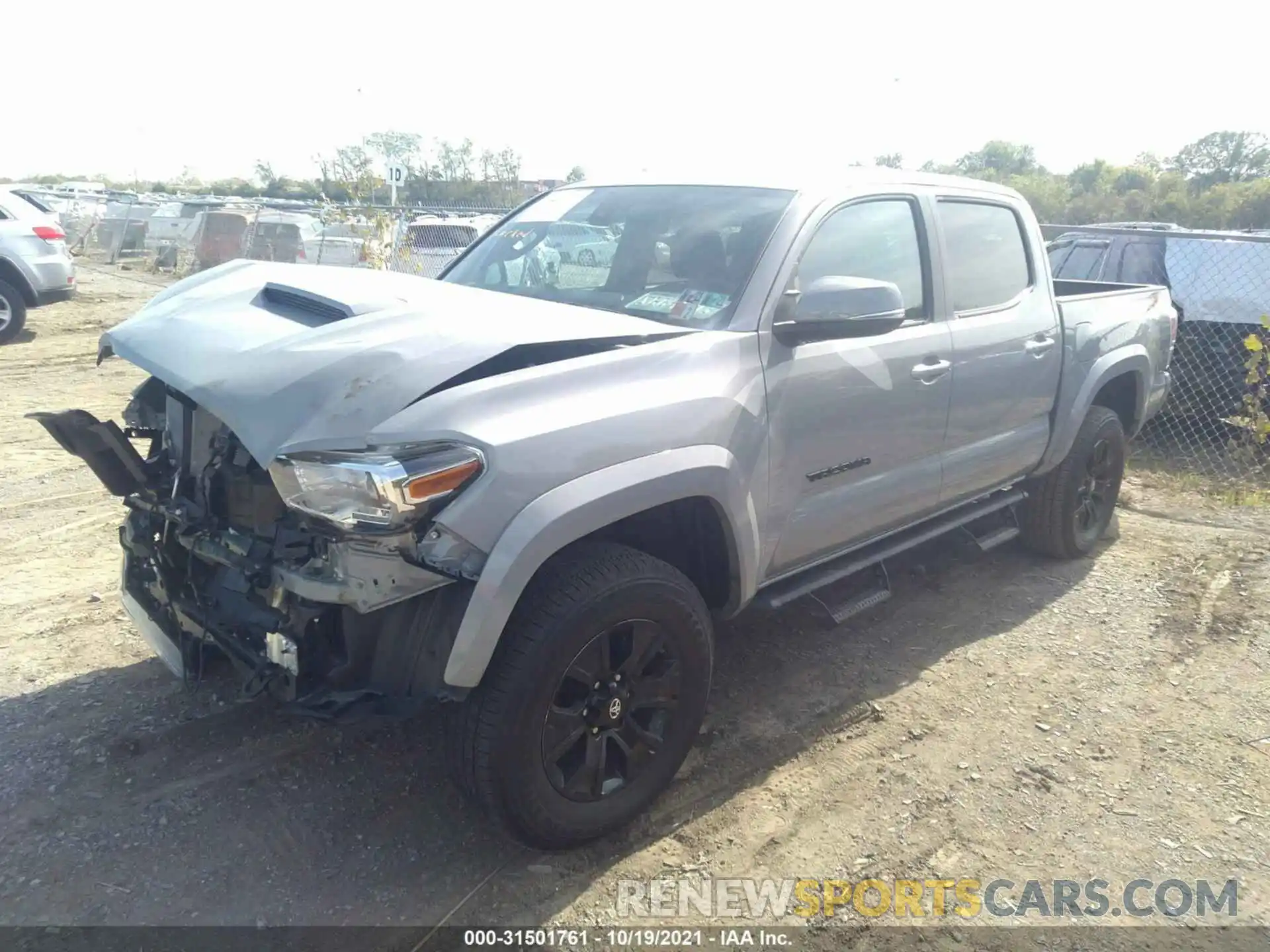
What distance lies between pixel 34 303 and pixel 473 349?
36.1 ft

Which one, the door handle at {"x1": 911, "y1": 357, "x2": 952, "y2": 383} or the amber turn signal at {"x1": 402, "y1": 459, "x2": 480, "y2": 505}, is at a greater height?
the door handle at {"x1": 911, "y1": 357, "x2": 952, "y2": 383}

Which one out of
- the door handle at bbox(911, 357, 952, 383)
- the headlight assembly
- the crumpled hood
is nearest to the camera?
the headlight assembly

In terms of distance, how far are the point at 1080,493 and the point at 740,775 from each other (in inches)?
119

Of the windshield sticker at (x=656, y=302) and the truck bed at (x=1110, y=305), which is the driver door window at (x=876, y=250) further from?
the truck bed at (x=1110, y=305)

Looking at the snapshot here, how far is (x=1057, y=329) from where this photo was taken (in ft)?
15.3

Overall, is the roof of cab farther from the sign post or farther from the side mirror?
the sign post

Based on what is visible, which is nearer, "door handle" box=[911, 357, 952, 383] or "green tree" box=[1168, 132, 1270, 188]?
"door handle" box=[911, 357, 952, 383]

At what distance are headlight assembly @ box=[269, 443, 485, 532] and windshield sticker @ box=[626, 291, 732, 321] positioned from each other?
111 centimetres

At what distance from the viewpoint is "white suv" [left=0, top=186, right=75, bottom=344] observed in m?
10.8

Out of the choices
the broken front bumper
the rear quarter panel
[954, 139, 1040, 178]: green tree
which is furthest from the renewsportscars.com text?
[954, 139, 1040, 178]: green tree

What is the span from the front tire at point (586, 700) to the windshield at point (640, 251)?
975 mm

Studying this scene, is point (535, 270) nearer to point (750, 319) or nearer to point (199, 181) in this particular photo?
point (750, 319)

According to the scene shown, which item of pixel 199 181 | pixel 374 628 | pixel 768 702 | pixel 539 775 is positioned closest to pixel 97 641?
pixel 374 628

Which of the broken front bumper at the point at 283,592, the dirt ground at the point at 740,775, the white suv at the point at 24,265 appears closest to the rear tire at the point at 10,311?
the white suv at the point at 24,265
